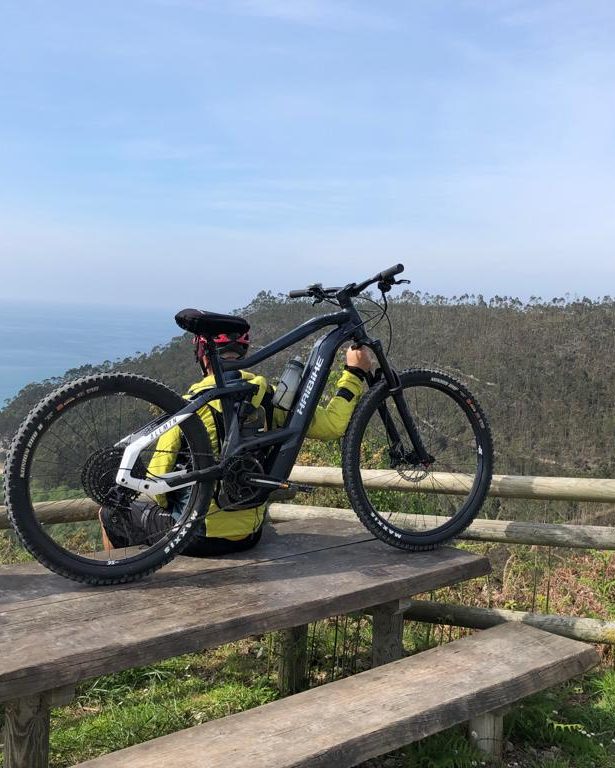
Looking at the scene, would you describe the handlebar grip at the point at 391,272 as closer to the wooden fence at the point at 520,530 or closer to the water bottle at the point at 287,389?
the water bottle at the point at 287,389

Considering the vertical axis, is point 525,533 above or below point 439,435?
below

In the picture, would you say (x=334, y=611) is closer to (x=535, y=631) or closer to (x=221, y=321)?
(x=535, y=631)

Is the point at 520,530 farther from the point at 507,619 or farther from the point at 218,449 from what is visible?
the point at 218,449

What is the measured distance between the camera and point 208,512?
3.06 metres

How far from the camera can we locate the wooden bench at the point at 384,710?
6.73 ft

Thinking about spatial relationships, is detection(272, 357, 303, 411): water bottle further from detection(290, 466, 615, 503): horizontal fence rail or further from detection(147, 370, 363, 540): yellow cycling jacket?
detection(290, 466, 615, 503): horizontal fence rail

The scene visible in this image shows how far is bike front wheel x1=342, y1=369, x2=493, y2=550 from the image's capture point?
3.32 m

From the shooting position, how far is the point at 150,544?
3.03 m

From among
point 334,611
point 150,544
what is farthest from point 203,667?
point 334,611

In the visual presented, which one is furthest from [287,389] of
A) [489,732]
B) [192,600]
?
[489,732]

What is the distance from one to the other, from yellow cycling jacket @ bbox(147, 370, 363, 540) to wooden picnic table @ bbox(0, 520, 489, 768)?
14 centimetres

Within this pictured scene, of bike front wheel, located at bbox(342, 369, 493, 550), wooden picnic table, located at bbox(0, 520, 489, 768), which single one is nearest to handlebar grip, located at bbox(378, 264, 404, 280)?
bike front wheel, located at bbox(342, 369, 493, 550)

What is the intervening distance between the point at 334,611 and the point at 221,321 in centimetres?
126

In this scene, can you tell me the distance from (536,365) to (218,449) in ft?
95.2
